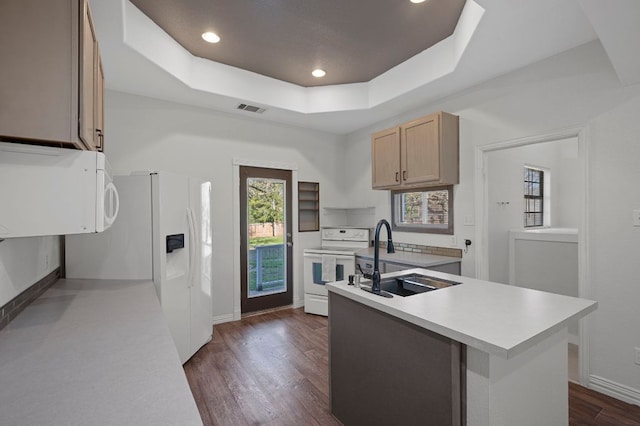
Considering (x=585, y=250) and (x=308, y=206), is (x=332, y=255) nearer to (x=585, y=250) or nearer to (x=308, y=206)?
(x=308, y=206)

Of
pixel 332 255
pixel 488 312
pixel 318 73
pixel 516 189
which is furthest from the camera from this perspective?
pixel 332 255

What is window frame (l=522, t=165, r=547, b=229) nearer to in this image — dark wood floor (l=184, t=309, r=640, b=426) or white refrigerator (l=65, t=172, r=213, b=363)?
dark wood floor (l=184, t=309, r=640, b=426)

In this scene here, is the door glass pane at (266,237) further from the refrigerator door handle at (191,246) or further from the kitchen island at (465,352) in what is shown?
the kitchen island at (465,352)

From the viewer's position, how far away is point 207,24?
256 cm

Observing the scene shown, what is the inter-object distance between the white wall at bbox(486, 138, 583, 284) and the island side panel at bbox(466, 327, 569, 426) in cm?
189

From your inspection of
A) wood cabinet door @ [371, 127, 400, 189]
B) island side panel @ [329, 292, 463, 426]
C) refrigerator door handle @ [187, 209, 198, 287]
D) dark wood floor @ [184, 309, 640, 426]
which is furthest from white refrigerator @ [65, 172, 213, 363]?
wood cabinet door @ [371, 127, 400, 189]

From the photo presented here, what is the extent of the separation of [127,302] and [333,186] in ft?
11.5

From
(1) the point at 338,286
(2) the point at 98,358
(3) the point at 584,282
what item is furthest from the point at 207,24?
(3) the point at 584,282

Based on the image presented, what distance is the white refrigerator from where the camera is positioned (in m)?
2.43

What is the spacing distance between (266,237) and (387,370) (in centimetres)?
292

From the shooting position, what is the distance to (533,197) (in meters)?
4.29

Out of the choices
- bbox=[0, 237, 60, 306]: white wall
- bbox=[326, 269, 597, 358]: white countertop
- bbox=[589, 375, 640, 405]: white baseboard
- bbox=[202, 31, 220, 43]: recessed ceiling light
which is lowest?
bbox=[589, 375, 640, 405]: white baseboard

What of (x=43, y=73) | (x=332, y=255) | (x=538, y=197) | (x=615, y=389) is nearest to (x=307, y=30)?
(x=43, y=73)

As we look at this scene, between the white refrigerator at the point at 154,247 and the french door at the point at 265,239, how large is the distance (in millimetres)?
1202
